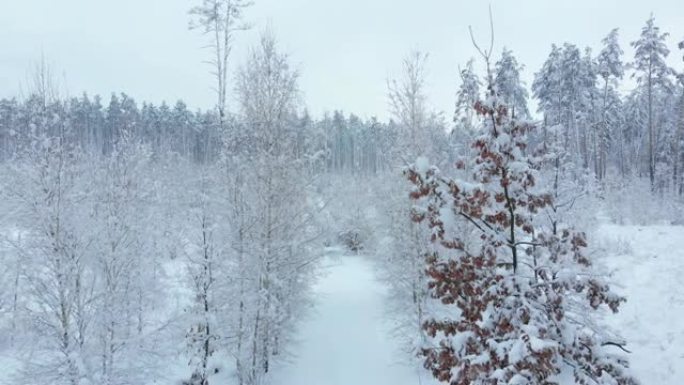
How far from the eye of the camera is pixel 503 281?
4.29m

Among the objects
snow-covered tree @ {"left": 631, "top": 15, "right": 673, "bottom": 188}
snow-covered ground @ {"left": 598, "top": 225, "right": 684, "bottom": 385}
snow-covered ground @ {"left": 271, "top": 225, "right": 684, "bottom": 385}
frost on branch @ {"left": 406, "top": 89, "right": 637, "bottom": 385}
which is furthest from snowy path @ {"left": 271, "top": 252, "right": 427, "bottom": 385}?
snow-covered tree @ {"left": 631, "top": 15, "right": 673, "bottom": 188}

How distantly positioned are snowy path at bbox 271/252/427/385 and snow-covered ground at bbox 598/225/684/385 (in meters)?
5.90

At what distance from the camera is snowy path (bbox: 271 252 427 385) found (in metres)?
14.6

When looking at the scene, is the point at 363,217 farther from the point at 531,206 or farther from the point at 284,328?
the point at 531,206

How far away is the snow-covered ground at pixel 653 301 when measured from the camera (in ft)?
30.3

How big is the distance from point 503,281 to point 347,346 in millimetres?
13954

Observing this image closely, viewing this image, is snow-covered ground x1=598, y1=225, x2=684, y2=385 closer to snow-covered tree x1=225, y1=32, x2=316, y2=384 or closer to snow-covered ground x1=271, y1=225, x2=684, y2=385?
snow-covered ground x1=271, y1=225, x2=684, y2=385

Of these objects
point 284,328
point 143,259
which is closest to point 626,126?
point 284,328

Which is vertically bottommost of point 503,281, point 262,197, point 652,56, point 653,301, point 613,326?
point 613,326

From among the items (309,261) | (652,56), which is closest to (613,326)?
(309,261)

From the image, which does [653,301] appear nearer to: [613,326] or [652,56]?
[613,326]

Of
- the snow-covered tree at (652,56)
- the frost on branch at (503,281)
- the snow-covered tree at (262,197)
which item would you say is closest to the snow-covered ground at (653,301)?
the frost on branch at (503,281)

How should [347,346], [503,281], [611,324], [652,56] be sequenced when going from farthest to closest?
[652,56], [347,346], [611,324], [503,281]

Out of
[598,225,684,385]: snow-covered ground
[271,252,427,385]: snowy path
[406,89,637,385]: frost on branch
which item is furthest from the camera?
[271,252,427,385]: snowy path
